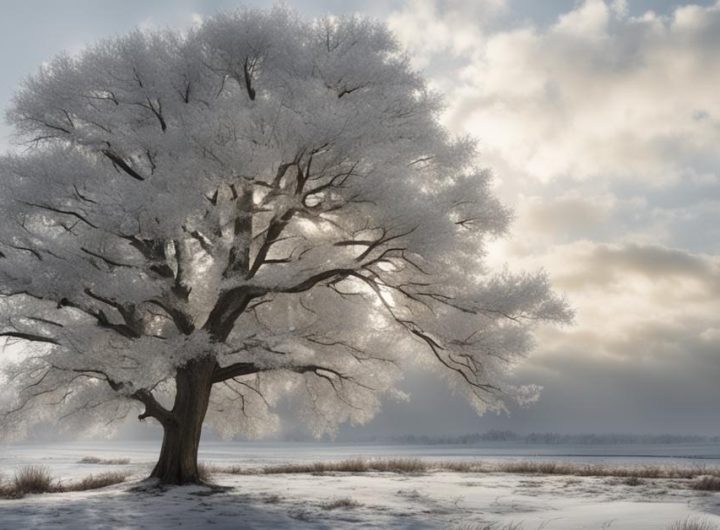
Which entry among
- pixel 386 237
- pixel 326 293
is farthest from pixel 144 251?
pixel 386 237

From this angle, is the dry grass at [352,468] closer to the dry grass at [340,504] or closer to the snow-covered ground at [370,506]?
the snow-covered ground at [370,506]

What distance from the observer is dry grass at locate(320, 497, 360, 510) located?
12.4 meters

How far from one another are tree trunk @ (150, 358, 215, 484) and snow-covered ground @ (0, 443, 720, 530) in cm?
89

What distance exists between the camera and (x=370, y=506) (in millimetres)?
12711

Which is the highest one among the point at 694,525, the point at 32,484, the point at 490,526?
the point at 32,484

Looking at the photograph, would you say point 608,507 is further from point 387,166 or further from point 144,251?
point 144,251

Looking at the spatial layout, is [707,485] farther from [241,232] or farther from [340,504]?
[241,232]

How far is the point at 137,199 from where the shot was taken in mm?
14883

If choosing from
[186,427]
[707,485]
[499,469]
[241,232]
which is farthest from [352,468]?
[707,485]

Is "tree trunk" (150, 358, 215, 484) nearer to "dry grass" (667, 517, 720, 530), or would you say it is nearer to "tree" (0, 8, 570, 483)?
"tree" (0, 8, 570, 483)

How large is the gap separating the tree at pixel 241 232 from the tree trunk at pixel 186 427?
0.05 m

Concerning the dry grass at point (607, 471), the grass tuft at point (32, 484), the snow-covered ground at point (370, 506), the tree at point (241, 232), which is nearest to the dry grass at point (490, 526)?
the snow-covered ground at point (370, 506)

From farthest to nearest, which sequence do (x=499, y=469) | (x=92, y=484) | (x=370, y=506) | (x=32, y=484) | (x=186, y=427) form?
1. (x=499, y=469)
2. (x=92, y=484)
3. (x=186, y=427)
4. (x=32, y=484)
5. (x=370, y=506)

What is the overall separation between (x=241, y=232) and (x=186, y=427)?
5.31m
